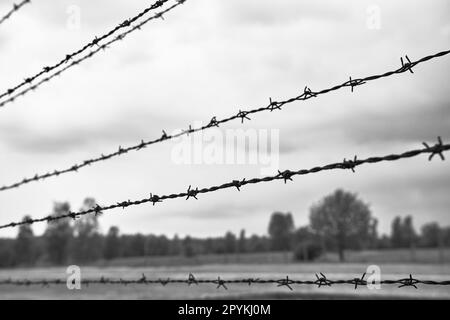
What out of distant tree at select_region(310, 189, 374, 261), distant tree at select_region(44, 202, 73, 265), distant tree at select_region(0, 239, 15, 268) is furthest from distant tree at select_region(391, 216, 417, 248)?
distant tree at select_region(0, 239, 15, 268)

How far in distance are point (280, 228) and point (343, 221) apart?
42629 millimetres

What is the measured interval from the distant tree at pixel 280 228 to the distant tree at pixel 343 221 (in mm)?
32991

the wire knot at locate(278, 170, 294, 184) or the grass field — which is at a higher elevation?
the wire knot at locate(278, 170, 294, 184)

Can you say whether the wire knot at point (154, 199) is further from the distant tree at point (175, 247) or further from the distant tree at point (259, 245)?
the distant tree at point (259, 245)

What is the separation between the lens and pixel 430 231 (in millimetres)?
97188

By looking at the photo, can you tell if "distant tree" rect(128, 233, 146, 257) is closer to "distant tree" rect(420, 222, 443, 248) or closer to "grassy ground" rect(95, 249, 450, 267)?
"grassy ground" rect(95, 249, 450, 267)

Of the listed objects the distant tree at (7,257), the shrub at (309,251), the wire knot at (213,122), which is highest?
the wire knot at (213,122)

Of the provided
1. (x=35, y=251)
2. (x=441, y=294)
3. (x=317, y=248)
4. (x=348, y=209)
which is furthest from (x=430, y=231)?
(x=441, y=294)

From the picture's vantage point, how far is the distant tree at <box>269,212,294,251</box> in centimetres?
9542

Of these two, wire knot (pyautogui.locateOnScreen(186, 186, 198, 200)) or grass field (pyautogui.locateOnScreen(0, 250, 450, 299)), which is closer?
wire knot (pyautogui.locateOnScreen(186, 186, 198, 200))

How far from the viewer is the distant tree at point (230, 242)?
8419 centimetres

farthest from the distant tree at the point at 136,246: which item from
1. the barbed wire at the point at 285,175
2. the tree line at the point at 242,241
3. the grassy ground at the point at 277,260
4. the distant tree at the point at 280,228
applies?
the barbed wire at the point at 285,175
